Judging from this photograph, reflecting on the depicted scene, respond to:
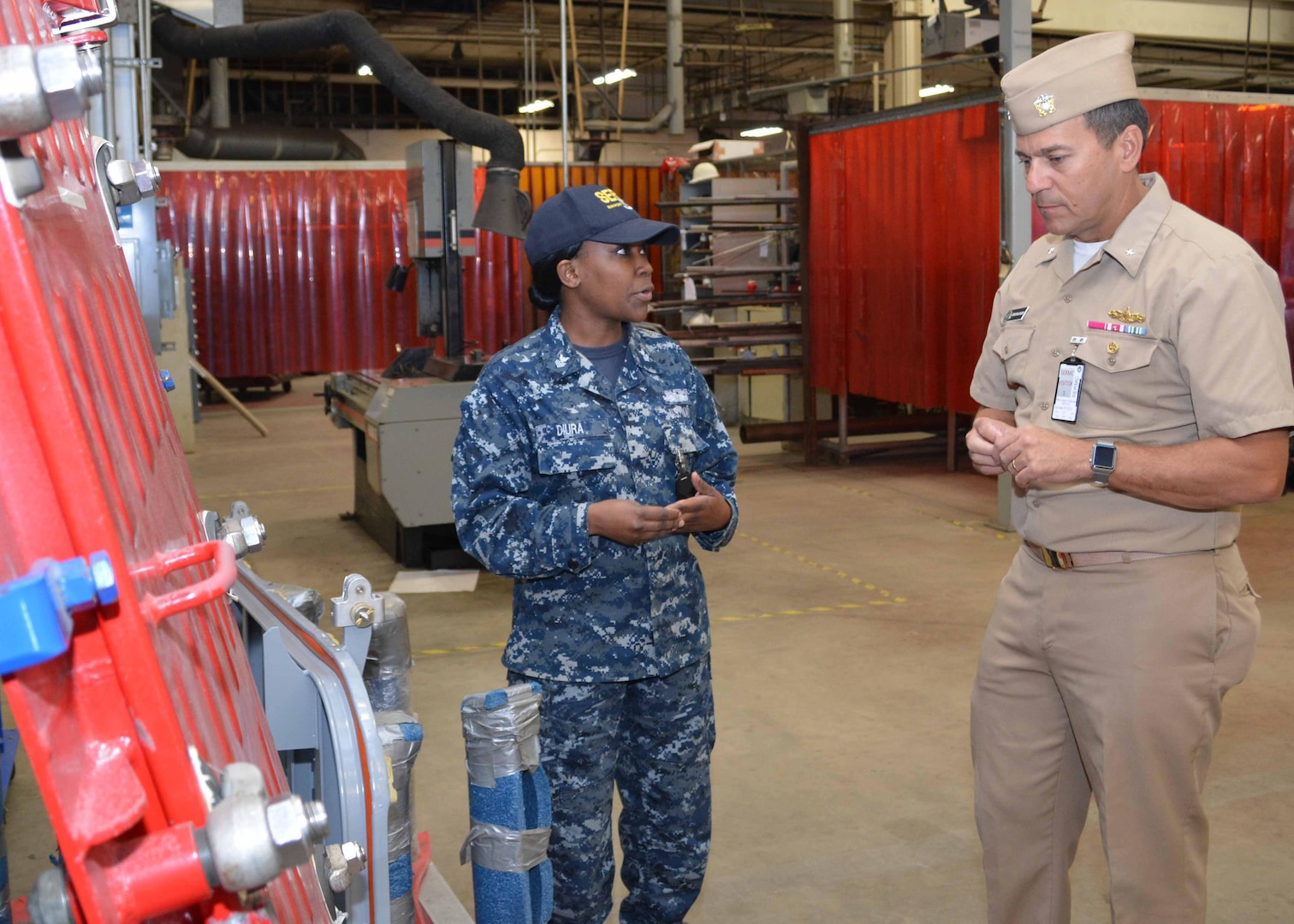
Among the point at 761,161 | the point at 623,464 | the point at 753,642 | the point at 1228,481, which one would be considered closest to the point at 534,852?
the point at 623,464

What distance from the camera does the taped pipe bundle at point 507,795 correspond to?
5.11 ft

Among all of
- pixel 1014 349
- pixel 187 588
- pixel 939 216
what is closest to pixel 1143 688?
pixel 1014 349

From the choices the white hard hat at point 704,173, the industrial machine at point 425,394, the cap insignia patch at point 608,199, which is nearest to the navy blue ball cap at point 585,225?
the cap insignia patch at point 608,199

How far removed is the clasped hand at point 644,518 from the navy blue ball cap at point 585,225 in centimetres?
45

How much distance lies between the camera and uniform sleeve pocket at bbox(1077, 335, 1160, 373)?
1797 mm

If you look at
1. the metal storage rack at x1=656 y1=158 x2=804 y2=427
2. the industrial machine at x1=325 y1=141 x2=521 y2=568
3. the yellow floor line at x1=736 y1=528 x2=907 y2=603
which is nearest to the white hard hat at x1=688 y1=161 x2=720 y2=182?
the metal storage rack at x1=656 y1=158 x2=804 y2=427

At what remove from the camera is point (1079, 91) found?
5.87ft

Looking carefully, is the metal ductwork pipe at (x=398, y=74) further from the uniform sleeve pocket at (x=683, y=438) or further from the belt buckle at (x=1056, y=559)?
the belt buckle at (x=1056, y=559)

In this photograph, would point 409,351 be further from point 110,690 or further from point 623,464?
point 110,690

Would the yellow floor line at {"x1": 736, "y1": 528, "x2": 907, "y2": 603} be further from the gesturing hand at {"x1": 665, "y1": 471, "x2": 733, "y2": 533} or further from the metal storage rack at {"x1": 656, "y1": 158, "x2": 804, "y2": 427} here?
the gesturing hand at {"x1": 665, "y1": 471, "x2": 733, "y2": 533}

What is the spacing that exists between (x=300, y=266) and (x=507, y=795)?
12066 millimetres

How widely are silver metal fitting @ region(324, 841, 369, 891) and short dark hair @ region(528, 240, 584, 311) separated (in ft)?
3.88

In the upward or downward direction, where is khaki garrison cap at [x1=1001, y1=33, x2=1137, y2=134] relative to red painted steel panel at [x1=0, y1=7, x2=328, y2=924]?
upward

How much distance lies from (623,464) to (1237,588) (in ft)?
3.28
